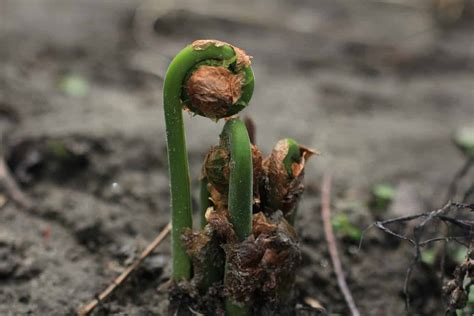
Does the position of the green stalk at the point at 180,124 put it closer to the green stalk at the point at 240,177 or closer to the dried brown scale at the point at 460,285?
the green stalk at the point at 240,177

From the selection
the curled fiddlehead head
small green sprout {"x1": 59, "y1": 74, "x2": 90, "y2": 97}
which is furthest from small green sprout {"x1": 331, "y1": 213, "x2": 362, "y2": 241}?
small green sprout {"x1": 59, "y1": 74, "x2": 90, "y2": 97}

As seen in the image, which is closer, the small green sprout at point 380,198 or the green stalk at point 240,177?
the green stalk at point 240,177

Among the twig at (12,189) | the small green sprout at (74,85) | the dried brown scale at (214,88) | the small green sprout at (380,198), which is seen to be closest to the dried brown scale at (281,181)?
the dried brown scale at (214,88)

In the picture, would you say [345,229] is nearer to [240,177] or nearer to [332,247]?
[332,247]

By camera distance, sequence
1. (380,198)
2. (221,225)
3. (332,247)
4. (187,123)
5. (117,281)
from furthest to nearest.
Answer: (187,123) < (380,198) < (332,247) < (117,281) < (221,225)

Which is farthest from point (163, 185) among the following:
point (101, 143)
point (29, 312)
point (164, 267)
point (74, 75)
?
point (74, 75)

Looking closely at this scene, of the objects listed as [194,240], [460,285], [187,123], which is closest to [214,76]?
[194,240]
